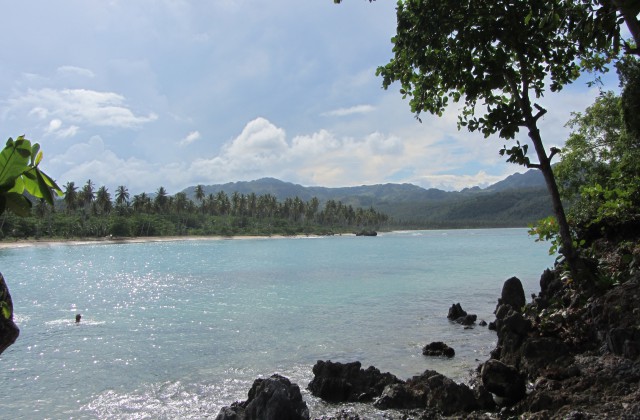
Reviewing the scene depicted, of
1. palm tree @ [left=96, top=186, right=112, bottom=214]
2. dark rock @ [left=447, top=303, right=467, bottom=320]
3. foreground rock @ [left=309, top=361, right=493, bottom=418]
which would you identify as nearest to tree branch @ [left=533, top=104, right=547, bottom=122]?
foreground rock @ [left=309, top=361, right=493, bottom=418]

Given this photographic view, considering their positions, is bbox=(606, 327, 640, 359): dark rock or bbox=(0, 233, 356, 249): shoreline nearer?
bbox=(606, 327, 640, 359): dark rock

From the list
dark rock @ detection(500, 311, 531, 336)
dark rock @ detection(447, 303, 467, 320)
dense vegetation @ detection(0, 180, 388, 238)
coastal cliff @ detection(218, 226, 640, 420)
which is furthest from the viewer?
dense vegetation @ detection(0, 180, 388, 238)

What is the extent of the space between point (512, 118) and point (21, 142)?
30.3ft

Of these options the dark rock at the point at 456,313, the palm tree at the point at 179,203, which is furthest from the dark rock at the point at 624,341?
the palm tree at the point at 179,203

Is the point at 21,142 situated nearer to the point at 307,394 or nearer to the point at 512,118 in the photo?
the point at 512,118

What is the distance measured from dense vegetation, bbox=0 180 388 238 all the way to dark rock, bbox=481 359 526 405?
100 metres

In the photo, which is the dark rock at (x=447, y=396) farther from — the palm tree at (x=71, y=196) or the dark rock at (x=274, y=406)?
the palm tree at (x=71, y=196)

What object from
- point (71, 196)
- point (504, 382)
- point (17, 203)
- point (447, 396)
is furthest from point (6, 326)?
point (71, 196)

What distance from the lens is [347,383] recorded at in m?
11.6

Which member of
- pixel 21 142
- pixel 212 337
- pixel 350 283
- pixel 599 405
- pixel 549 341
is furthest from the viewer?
pixel 350 283

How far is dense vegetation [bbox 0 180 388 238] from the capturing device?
114312 millimetres

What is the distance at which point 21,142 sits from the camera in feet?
8.58

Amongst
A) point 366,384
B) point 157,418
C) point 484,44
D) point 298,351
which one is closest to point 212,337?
point 298,351

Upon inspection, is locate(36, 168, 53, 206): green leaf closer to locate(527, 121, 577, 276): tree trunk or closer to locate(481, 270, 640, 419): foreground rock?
locate(481, 270, 640, 419): foreground rock
